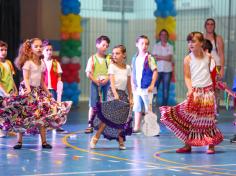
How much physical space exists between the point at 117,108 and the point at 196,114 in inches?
42.5

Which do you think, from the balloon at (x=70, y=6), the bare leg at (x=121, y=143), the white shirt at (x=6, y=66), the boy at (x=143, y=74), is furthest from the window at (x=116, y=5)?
the bare leg at (x=121, y=143)

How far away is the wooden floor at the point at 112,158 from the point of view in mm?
7328

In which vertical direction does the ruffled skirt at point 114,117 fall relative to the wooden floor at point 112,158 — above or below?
above

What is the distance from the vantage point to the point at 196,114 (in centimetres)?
888

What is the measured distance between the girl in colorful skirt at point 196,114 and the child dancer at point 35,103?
1481mm

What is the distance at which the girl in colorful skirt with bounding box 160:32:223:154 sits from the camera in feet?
29.1

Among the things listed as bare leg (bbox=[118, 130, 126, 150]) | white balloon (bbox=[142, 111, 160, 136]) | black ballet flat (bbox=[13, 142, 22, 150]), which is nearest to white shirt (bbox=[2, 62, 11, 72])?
black ballet flat (bbox=[13, 142, 22, 150])

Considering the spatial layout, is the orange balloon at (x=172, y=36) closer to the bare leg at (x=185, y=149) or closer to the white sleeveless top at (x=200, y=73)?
the white sleeveless top at (x=200, y=73)

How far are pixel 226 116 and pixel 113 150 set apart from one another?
608cm

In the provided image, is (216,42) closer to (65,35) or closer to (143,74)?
(143,74)

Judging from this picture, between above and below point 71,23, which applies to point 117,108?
below

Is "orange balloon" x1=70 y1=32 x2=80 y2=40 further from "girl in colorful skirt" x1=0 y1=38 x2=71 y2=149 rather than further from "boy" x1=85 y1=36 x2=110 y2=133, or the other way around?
"girl in colorful skirt" x1=0 y1=38 x2=71 y2=149

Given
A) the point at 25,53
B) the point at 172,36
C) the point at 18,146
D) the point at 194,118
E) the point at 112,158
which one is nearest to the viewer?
the point at 112,158

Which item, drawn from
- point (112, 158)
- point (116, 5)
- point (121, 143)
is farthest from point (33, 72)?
point (116, 5)
